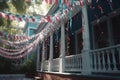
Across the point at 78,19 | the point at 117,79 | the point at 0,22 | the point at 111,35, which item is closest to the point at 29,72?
the point at 0,22

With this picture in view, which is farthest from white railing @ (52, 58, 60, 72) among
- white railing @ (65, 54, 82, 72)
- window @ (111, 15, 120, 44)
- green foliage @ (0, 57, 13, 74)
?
green foliage @ (0, 57, 13, 74)

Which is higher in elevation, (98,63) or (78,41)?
(78,41)

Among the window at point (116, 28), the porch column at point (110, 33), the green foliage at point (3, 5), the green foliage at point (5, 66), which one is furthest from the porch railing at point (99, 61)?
the green foliage at point (5, 66)

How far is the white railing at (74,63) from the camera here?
6516mm

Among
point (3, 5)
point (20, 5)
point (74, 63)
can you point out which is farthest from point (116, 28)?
point (3, 5)

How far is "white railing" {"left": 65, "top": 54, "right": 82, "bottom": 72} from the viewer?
6516 millimetres

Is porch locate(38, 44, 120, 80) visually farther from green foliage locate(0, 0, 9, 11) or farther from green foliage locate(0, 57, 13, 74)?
green foliage locate(0, 57, 13, 74)

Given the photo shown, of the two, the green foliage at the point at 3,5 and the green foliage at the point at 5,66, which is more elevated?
the green foliage at the point at 3,5

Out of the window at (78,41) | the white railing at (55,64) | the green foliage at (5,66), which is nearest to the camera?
the white railing at (55,64)

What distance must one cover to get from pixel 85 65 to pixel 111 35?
6.24 feet

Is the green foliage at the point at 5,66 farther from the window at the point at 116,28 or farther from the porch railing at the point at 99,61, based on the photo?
the window at the point at 116,28

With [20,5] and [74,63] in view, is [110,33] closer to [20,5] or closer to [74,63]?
[74,63]

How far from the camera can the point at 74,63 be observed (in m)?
6.95

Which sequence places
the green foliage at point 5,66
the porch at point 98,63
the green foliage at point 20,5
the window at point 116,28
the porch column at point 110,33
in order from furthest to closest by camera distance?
the green foliage at point 5,66 → the green foliage at point 20,5 → the porch column at point 110,33 → the window at point 116,28 → the porch at point 98,63
